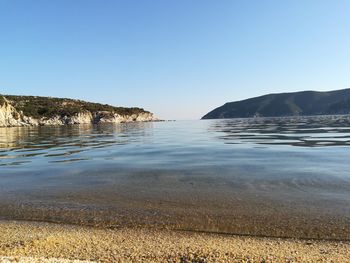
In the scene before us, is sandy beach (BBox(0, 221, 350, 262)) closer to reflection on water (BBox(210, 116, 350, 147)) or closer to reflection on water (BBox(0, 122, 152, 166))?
reflection on water (BBox(0, 122, 152, 166))

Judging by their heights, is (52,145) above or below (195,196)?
above

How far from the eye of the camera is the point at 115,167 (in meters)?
17.1

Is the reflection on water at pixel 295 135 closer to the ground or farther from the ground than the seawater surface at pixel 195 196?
farther from the ground

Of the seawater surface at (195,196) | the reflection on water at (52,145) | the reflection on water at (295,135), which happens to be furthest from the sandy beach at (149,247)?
the reflection on water at (295,135)

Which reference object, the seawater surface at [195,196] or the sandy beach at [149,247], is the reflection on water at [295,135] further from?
the sandy beach at [149,247]

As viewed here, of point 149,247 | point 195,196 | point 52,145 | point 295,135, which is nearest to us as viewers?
point 149,247

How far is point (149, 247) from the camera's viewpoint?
253 inches

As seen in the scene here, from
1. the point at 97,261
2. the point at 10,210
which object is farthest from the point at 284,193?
the point at 10,210

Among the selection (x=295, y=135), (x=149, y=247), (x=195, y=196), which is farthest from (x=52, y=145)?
(x=295, y=135)

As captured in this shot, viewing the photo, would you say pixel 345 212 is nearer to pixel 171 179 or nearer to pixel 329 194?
pixel 329 194

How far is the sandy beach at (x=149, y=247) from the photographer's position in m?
5.73

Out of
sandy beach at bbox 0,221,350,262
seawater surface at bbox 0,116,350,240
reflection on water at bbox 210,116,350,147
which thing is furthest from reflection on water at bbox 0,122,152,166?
reflection on water at bbox 210,116,350,147

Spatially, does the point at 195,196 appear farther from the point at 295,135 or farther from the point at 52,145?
the point at 295,135

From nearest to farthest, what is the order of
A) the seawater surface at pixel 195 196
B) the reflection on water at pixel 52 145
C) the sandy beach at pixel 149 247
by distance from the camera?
the sandy beach at pixel 149 247
the seawater surface at pixel 195 196
the reflection on water at pixel 52 145
